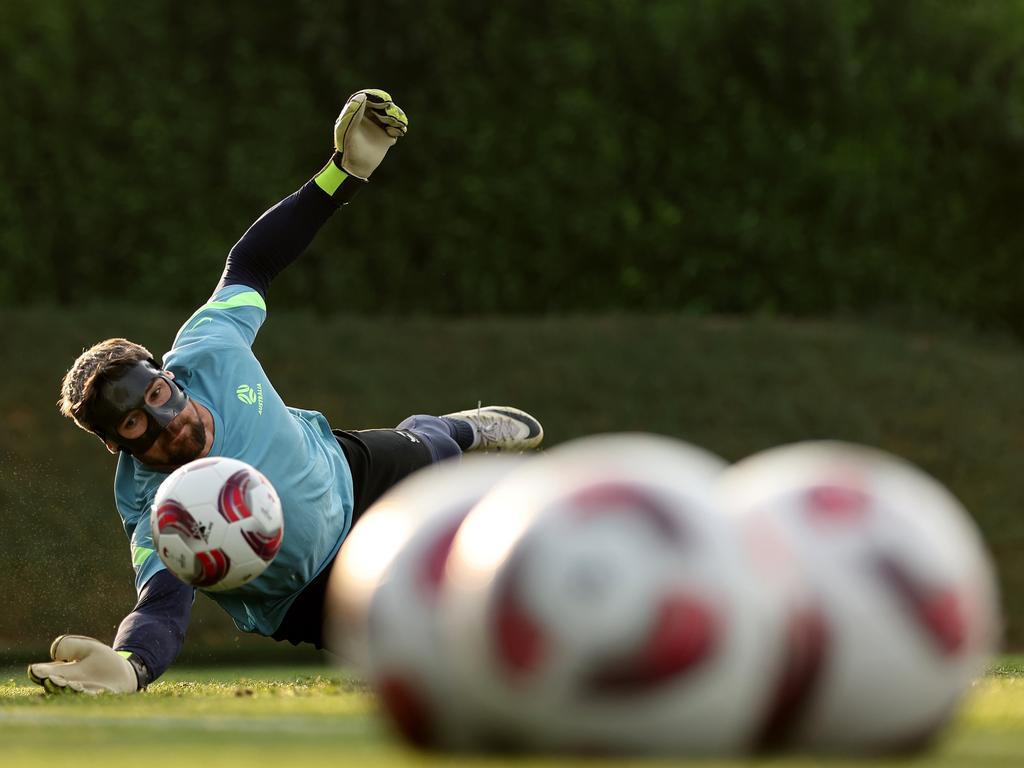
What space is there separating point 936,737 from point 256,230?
465 centimetres

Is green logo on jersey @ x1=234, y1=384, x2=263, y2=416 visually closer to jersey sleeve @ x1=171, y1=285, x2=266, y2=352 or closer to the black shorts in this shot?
jersey sleeve @ x1=171, y1=285, x2=266, y2=352

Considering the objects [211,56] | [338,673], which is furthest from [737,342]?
[338,673]

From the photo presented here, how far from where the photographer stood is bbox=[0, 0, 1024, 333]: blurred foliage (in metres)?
16.6

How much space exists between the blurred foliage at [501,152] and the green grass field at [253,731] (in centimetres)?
1022

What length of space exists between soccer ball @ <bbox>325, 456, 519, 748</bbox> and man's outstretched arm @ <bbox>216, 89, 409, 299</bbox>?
3762mm

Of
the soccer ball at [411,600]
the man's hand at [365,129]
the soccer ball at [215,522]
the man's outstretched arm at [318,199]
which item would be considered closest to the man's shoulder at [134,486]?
the soccer ball at [215,522]

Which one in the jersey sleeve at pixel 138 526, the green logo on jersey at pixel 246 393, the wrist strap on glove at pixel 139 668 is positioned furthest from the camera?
the green logo on jersey at pixel 246 393

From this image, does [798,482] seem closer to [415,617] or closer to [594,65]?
[415,617]

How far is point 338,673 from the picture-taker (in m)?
8.97

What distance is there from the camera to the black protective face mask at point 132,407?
673 centimetres

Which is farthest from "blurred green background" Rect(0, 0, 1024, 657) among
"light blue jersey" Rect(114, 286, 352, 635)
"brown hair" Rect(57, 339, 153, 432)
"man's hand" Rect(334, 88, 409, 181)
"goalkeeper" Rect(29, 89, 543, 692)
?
"brown hair" Rect(57, 339, 153, 432)

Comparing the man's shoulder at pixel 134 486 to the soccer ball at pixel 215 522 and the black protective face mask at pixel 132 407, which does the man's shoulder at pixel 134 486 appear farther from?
the soccer ball at pixel 215 522

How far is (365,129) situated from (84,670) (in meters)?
2.75

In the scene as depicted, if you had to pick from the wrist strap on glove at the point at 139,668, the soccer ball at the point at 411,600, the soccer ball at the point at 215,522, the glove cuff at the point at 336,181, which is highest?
the glove cuff at the point at 336,181
